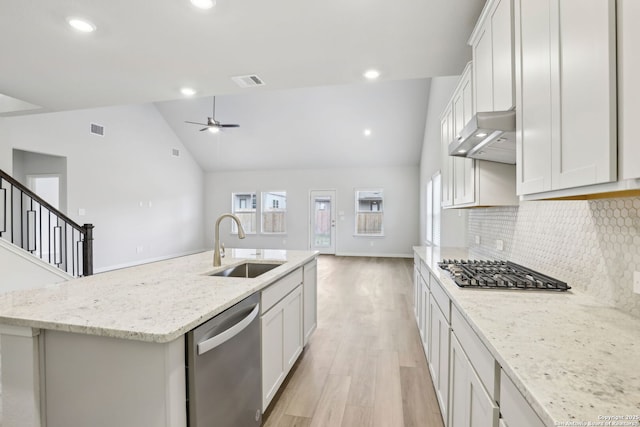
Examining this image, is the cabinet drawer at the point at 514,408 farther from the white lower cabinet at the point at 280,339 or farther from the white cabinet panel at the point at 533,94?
the white lower cabinet at the point at 280,339

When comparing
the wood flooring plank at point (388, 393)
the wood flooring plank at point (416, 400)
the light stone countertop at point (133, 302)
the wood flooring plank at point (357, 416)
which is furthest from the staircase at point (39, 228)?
the wood flooring plank at point (416, 400)

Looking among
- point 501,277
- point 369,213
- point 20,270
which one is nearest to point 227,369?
point 501,277

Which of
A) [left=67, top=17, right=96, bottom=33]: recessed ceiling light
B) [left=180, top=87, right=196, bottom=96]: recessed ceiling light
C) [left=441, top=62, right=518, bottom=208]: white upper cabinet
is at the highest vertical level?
[left=180, top=87, right=196, bottom=96]: recessed ceiling light

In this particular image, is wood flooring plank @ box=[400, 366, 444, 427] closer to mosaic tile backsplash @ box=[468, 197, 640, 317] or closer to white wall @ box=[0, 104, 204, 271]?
mosaic tile backsplash @ box=[468, 197, 640, 317]

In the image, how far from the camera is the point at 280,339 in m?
2.11

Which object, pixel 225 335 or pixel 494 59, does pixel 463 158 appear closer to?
pixel 494 59

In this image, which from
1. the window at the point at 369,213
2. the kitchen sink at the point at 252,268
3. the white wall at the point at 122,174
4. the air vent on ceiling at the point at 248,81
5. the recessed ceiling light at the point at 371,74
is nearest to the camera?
the kitchen sink at the point at 252,268

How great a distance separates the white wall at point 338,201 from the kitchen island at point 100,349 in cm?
782

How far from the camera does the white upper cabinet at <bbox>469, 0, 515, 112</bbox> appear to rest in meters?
1.52

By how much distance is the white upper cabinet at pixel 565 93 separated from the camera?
85 cm

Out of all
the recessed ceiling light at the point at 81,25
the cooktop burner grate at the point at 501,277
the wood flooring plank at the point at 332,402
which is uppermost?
the recessed ceiling light at the point at 81,25

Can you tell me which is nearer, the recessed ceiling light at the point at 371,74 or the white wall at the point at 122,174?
the recessed ceiling light at the point at 371,74

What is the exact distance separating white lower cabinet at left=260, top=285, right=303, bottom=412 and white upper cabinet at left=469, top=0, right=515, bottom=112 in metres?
1.81

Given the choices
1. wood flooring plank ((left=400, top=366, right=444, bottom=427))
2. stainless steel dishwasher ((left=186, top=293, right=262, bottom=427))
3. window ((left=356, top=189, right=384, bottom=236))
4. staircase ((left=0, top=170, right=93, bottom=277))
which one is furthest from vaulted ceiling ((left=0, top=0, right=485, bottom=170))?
window ((left=356, top=189, right=384, bottom=236))
